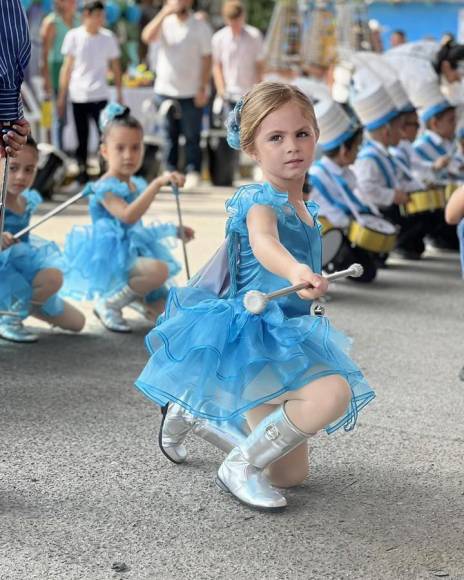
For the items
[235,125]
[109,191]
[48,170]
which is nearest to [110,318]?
[109,191]

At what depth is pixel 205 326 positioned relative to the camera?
109 inches

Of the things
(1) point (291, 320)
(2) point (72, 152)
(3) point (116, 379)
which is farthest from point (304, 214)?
(2) point (72, 152)

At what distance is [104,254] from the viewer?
4777 millimetres

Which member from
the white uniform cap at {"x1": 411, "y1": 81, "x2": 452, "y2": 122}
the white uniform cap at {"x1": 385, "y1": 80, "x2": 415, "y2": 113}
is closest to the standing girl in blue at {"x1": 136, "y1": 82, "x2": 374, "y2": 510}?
the white uniform cap at {"x1": 385, "y1": 80, "x2": 415, "y2": 113}

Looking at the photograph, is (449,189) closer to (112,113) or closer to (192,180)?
(112,113)

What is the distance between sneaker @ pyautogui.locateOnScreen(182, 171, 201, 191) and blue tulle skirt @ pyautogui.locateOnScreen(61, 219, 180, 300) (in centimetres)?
547

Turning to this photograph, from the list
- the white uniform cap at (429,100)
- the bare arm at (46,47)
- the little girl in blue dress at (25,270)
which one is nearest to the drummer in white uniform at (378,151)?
the white uniform cap at (429,100)

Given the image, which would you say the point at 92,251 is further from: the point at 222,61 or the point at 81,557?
the point at 222,61

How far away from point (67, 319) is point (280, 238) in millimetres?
2057

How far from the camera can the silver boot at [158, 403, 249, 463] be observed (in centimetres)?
303

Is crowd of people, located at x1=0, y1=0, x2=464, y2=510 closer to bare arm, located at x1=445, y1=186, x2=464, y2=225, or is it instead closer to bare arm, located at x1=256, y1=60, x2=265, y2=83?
bare arm, located at x1=445, y1=186, x2=464, y2=225

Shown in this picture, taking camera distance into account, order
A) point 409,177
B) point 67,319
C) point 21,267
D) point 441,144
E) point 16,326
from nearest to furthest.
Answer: point 21,267 < point 16,326 < point 67,319 < point 409,177 < point 441,144

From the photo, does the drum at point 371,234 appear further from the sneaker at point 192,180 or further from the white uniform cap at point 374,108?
the sneaker at point 192,180

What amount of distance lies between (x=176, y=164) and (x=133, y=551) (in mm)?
7835
